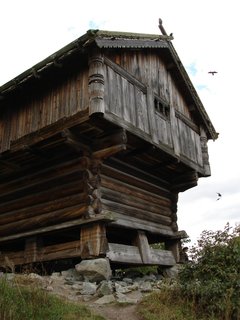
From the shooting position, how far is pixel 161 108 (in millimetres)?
11453

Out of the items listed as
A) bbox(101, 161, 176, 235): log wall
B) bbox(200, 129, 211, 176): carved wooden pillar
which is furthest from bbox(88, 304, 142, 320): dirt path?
bbox(200, 129, 211, 176): carved wooden pillar

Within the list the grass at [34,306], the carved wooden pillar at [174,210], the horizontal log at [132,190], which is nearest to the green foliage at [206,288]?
the grass at [34,306]

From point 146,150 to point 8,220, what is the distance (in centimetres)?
427

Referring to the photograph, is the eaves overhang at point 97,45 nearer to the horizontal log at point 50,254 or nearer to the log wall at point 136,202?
the log wall at point 136,202

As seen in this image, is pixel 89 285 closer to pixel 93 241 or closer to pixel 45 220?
pixel 93 241

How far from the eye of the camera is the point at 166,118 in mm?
11305

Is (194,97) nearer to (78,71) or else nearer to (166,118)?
(166,118)

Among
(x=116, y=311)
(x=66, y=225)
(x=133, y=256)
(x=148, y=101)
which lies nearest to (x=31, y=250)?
(x=66, y=225)

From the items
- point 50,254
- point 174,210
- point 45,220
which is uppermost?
point 174,210

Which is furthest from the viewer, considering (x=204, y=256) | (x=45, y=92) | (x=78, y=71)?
(x=45, y=92)

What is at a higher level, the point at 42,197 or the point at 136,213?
the point at 42,197

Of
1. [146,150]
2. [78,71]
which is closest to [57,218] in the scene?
[146,150]

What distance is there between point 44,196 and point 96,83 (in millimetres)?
3400

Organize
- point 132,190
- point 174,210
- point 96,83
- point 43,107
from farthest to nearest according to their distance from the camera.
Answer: point 174,210 → point 132,190 → point 43,107 → point 96,83
